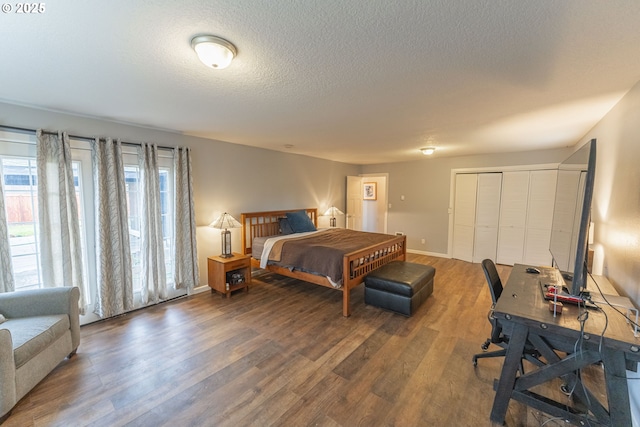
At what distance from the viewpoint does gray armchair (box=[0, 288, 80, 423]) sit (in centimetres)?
168

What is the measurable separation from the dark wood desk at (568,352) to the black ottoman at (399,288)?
126 cm

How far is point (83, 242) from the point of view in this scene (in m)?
2.92

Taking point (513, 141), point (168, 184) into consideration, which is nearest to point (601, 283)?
point (513, 141)

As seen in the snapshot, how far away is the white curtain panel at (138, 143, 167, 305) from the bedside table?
2.08 feet

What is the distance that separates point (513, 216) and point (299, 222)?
14.0ft

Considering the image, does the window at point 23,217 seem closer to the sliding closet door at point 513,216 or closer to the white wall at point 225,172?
the white wall at point 225,172

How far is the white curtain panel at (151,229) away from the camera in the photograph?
128 inches

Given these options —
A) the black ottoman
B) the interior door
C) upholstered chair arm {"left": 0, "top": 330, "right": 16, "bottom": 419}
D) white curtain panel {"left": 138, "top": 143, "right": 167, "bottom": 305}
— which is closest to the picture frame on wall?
the interior door

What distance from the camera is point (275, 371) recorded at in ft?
7.13

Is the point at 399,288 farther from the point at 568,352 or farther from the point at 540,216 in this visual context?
the point at 540,216

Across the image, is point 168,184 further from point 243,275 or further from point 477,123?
point 477,123

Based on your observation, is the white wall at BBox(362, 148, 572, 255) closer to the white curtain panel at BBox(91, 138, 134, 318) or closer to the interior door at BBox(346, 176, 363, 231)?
the interior door at BBox(346, 176, 363, 231)

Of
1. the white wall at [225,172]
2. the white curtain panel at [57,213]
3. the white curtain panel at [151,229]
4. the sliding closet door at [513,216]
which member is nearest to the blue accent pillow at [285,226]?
the white wall at [225,172]

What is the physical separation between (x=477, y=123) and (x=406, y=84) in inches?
62.8
